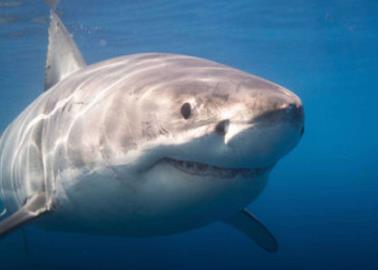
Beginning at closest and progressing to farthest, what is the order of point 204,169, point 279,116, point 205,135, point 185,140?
point 279,116 < point 205,135 < point 185,140 < point 204,169

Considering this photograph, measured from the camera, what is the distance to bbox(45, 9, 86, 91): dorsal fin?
574 centimetres

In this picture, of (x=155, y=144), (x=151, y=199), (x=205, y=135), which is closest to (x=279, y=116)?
(x=205, y=135)

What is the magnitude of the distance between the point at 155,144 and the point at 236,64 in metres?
32.5

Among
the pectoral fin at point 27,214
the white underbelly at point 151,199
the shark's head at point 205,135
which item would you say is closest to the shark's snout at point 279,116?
the shark's head at point 205,135

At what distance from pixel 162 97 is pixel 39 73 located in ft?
96.6

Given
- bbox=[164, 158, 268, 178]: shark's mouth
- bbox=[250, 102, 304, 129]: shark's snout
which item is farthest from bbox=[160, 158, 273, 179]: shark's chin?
bbox=[250, 102, 304, 129]: shark's snout

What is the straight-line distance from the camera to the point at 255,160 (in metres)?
2.44

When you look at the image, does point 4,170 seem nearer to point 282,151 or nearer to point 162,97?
point 162,97

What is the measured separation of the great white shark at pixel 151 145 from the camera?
239 cm

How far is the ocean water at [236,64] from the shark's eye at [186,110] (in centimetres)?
731

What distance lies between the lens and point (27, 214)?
4004 mm

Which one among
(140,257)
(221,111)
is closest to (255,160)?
(221,111)

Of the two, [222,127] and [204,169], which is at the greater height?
[222,127]

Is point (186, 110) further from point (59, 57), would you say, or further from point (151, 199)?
point (59, 57)
